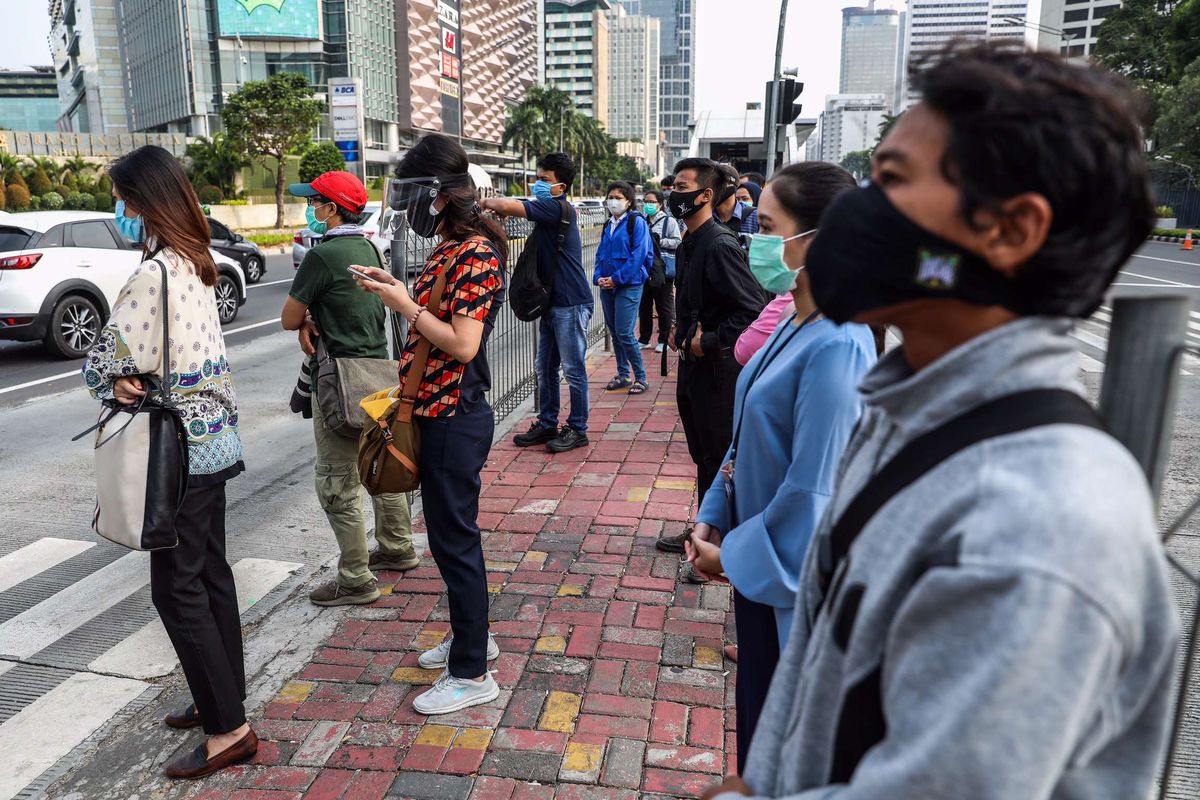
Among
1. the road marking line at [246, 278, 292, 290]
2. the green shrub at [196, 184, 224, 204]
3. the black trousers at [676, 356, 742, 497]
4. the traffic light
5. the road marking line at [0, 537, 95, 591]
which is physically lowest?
the road marking line at [0, 537, 95, 591]

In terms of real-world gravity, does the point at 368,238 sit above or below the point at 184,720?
above

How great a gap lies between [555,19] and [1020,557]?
576 feet

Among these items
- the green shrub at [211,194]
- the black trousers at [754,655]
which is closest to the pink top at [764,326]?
the black trousers at [754,655]

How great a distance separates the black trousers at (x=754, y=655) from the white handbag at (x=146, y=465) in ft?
5.80

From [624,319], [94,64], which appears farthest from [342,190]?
[94,64]

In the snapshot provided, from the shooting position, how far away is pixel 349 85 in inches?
886

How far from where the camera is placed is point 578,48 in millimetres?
162375

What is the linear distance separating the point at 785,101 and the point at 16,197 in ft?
99.7

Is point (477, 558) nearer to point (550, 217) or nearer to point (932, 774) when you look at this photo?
point (932, 774)

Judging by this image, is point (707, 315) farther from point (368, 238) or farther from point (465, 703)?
point (465, 703)

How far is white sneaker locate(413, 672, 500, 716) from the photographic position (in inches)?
127

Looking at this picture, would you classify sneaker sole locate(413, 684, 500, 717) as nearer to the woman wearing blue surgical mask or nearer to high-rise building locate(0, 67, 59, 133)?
the woman wearing blue surgical mask

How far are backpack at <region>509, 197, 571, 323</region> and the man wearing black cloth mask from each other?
1564mm

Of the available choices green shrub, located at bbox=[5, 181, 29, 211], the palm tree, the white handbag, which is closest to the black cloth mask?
the white handbag
